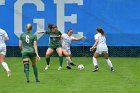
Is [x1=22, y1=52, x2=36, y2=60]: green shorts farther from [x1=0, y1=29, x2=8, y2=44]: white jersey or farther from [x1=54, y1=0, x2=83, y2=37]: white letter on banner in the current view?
[x1=54, y1=0, x2=83, y2=37]: white letter on banner

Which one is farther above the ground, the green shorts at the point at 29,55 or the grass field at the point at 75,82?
the green shorts at the point at 29,55

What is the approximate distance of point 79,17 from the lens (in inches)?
1270

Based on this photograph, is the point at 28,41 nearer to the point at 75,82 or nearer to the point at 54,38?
the point at 75,82

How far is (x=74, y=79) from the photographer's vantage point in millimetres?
19297

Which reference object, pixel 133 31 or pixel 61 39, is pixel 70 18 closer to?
pixel 133 31

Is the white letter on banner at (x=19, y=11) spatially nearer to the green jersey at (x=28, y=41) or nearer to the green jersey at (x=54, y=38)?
the green jersey at (x=54, y=38)

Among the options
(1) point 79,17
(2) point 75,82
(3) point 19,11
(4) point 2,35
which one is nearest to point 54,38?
(4) point 2,35

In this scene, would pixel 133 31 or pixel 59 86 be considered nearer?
pixel 59 86

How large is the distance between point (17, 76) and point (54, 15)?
41.0ft

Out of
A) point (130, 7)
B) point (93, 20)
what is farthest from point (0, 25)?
point (130, 7)

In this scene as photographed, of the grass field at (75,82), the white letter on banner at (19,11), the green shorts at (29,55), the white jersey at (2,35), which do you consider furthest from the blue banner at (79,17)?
the green shorts at (29,55)

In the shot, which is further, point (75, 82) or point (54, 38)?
point (54, 38)

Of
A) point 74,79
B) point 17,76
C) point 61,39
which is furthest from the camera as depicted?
point 61,39

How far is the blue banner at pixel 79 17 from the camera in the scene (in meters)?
32.0
